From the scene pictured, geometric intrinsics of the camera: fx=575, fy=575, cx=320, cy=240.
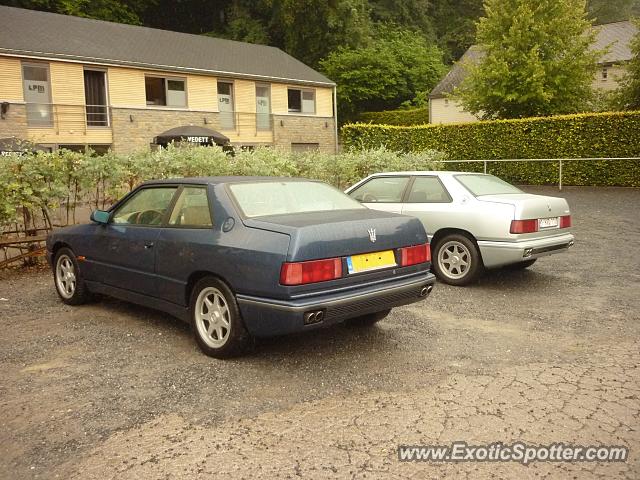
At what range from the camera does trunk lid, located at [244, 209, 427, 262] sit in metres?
4.20

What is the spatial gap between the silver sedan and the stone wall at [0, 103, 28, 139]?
19.8 m

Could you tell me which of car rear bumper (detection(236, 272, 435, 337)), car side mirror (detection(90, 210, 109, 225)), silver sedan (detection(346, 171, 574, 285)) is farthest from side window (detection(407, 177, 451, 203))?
car side mirror (detection(90, 210, 109, 225))

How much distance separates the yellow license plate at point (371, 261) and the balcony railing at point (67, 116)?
23088mm

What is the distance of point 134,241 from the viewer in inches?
211

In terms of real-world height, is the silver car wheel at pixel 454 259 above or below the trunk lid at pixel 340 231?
below

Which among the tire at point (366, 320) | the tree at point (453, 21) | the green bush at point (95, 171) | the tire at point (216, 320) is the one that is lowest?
the tire at point (366, 320)

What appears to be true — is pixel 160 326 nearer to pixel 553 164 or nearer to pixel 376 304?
pixel 376 304

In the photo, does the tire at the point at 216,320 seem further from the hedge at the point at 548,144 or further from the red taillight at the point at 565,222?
the hedge at the point at 548,144

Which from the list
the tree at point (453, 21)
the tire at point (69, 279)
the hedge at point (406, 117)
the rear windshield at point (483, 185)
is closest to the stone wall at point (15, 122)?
the tire at point (69, 279)

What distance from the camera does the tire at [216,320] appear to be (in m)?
4.43

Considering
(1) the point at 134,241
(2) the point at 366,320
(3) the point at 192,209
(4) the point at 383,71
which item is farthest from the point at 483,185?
(4) the point at 383,71

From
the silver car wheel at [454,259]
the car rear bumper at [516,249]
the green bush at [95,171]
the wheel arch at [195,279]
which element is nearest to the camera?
the wheel arch at [195,279]

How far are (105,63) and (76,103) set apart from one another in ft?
7.24

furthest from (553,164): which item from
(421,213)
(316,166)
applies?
(421,213)
